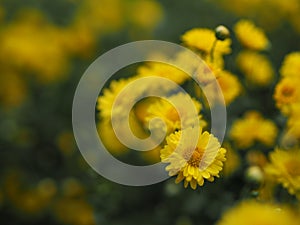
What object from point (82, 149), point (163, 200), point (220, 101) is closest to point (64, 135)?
point (82, 149)

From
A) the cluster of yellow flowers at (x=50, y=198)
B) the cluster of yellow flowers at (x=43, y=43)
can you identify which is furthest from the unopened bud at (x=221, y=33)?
the cluster of yellow flowers at (x=43, y=43)

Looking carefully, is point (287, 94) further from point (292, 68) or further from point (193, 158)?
point (193, 158)

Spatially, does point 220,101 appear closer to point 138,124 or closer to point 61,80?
point 138,124

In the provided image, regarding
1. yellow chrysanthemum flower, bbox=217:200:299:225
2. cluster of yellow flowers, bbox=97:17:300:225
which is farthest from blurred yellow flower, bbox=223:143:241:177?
yellow chrysanthemum flower, bbox=217:200:299:225

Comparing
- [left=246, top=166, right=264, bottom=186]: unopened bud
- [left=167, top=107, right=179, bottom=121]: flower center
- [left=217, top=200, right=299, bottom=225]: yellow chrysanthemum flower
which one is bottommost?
[left=217, top=200, right=299, bottom=225]: yellow chrysanthemum flower

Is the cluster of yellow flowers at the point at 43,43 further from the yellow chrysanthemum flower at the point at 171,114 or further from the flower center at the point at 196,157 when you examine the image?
the flower center at the point at 196,157

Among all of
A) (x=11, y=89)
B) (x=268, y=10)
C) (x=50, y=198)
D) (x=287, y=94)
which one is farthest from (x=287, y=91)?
(x=268, y=10)

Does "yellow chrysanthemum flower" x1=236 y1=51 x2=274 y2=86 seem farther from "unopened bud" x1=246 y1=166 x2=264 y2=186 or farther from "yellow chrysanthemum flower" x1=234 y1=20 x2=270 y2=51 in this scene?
"unopened bud" x1=246 y1=166 x2=264 y2=186
